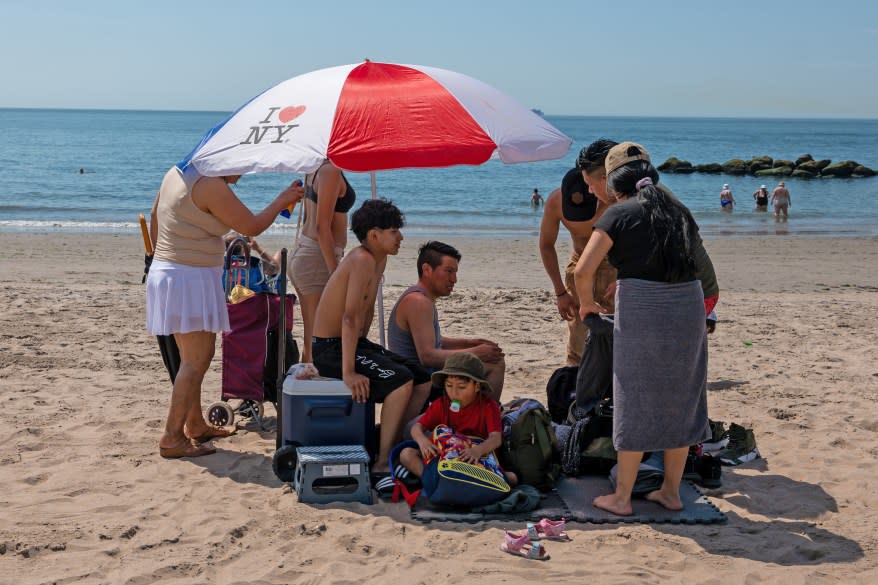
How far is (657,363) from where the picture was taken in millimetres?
3975

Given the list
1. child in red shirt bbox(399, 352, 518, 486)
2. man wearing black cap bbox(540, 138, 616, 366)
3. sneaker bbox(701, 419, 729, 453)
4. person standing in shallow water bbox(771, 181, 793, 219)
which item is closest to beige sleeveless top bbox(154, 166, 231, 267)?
child in red shirt bbox(399, 352, 518, 486)

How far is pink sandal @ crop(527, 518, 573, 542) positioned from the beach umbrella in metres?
1.63

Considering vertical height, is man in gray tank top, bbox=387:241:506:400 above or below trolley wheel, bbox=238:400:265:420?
above

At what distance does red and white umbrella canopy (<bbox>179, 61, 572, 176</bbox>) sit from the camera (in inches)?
168

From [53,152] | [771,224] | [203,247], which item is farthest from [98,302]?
[53,152]

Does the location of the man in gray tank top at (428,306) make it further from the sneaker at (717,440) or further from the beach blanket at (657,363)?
the sneaker at (717,440)

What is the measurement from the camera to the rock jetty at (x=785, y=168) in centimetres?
4594

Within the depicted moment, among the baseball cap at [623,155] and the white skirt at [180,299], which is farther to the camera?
the white skirt at [180,299]

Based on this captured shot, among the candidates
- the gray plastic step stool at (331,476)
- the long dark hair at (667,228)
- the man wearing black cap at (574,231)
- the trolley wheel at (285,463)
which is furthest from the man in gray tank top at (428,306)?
the long dark hair at (667,228)

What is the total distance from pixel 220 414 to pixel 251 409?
19cm

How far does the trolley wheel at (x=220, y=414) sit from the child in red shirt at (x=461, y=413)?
1491 mm

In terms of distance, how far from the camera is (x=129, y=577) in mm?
3514

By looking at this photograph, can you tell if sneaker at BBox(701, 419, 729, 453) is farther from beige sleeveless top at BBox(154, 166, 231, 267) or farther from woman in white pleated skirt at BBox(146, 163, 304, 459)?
beige sleeveless top at BBox(154, 166, 231, 267)

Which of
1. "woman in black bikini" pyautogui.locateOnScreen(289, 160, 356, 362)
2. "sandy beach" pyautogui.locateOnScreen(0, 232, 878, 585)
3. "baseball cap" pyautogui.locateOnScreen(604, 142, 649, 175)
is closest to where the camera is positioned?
"sandy beach" pyautogui.locateOnScreen(0, 232, 878, 585)
